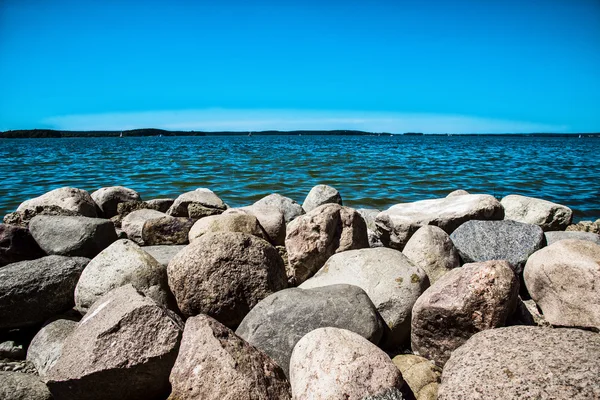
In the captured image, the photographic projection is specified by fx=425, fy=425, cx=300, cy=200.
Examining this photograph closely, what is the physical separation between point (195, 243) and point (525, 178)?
1492 cm

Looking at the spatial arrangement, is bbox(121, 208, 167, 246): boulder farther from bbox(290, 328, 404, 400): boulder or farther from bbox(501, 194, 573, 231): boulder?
bbox(501, 194, 573, 231): boulder

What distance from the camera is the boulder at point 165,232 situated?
622cm

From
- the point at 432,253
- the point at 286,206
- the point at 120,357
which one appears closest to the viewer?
the point at 120,357

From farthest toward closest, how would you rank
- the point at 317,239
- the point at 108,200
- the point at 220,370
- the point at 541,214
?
the point at 108,200 < the point at 541,214 < the point at 317,239 < the point at 220,370

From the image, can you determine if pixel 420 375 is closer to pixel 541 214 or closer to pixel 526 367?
pixel 526 367

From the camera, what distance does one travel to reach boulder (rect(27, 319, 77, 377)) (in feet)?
11.5

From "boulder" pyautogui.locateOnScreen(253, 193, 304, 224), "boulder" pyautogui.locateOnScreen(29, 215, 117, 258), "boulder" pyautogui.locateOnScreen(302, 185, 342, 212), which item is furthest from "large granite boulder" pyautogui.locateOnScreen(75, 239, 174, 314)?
"boulder" pyautogui.locateOnScreen(302, 185, 342, 212)

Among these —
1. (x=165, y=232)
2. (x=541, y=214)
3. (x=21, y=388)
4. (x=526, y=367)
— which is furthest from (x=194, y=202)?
(x=526, y=367)

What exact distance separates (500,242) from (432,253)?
1.15m

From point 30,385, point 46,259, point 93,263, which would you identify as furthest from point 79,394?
point 46,259

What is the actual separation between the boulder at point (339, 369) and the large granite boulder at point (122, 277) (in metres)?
1.66

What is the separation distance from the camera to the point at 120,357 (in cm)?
285

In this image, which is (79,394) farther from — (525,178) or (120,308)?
(525,178)

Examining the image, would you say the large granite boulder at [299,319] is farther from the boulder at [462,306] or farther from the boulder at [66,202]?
the boulder at [66,202]
